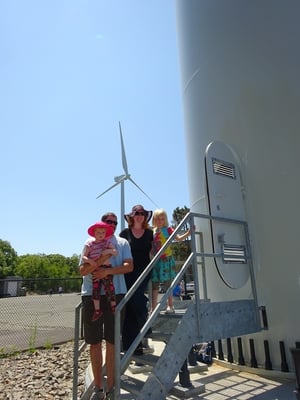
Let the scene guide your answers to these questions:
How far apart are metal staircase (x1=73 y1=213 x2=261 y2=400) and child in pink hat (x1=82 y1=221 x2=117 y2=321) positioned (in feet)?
0.93

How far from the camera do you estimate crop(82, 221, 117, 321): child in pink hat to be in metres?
3.04

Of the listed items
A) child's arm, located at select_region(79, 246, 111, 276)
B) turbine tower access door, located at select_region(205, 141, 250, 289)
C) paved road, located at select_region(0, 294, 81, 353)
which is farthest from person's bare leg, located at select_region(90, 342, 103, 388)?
paved road, located at select_region(0, 294, 81, 353)

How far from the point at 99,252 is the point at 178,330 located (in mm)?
1077

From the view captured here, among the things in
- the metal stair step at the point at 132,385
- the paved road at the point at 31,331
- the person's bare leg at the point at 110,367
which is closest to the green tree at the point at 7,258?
the paved road at the point at 31,331

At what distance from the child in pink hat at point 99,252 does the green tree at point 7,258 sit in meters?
77.8

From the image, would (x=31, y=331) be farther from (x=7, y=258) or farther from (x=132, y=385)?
(x=7, y=258)

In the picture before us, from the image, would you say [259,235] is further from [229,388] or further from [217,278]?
[229,388]

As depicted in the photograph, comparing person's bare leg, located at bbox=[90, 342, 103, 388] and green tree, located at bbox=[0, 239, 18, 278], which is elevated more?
green tree, located at bbox=[0, 239, 18, 278]

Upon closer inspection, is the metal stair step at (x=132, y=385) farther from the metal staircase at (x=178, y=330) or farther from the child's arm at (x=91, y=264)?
the child's arm at (x=91, y=264)

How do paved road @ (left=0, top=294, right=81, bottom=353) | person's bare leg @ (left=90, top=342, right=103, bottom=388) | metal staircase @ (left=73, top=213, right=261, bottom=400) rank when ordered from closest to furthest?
metal staircase @ (left=73, top=213, right=261, bottom=400) → person's bare leg @ (left=90, top=342, right=103, bottom=388) → paved road @ (left=0, top=294, right=81, bottom=353)

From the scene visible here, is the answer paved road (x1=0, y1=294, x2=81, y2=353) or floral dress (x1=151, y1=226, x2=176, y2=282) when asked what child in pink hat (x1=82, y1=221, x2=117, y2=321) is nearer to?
floral dress (x1=151, y1=226, x2=176, y2=282)

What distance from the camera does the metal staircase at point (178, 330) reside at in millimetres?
2812

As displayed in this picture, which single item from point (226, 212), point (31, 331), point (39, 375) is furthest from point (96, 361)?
point (31, 331)

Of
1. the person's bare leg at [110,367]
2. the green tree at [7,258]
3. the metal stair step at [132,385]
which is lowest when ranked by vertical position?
the metal stair step at [132,385]
